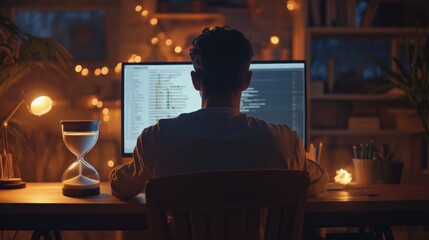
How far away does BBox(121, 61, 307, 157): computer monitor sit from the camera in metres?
1.96

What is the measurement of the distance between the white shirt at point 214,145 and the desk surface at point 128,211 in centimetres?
23

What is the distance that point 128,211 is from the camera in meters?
1.48

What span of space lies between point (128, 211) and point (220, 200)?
19.1 inches

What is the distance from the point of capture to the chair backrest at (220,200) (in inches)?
42.3

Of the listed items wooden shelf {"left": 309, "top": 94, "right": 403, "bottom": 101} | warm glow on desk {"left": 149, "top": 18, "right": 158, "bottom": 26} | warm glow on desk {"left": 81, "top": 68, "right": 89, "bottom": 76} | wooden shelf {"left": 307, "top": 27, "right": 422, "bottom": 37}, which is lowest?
wooden shelf {"left": 309, "top": 94, "right": 403, "bottom": 101}

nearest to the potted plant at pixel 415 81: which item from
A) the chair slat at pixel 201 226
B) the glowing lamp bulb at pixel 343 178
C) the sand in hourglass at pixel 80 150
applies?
the glowing lamp bulb at pixel 343 178

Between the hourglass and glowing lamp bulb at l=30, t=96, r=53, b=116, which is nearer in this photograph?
the hourglass

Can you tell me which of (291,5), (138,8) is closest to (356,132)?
(291,5)

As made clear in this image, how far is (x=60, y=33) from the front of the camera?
3.49 meters

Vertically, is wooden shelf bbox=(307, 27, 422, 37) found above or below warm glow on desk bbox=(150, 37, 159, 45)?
above

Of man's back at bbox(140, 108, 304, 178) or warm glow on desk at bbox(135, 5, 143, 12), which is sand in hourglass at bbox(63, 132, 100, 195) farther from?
warm glow on desk at bbox(135, 5, 143, 12)

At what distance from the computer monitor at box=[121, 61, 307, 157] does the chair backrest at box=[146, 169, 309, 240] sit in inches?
33.4

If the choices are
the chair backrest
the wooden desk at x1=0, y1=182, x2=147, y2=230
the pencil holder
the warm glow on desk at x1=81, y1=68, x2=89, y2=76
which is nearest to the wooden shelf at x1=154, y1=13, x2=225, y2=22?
the warm glow on desk at x1=81, y1=68, x2=89, y2=76

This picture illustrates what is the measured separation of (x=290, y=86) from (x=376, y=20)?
1756 millimetres
